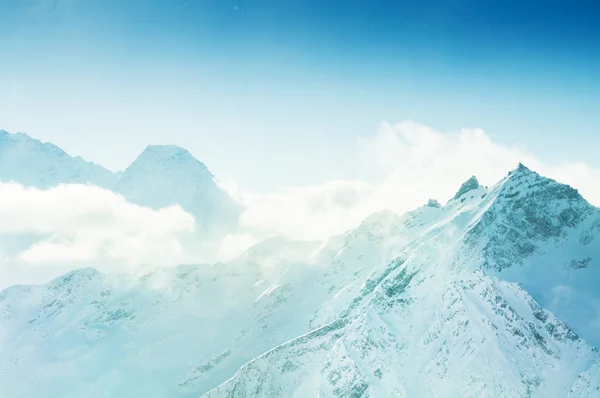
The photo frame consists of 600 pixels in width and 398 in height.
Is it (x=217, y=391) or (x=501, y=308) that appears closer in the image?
Result: (x=501, y=308)

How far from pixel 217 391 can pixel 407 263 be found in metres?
83.3

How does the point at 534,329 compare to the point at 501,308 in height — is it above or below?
below

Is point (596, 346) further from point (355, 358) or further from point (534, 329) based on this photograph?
point (355, 358)

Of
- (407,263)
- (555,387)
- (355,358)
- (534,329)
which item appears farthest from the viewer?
(407,263)

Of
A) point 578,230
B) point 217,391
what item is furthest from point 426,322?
point 217,391

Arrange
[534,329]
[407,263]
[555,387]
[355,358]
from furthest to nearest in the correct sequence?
[407,263] < [355,358] < [534,329] < [555,387]

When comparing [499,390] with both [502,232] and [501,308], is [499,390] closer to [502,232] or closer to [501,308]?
[501,308]

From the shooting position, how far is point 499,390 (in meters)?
125

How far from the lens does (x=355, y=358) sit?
5866 inches

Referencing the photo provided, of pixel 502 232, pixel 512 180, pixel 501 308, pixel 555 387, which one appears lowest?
pixel 555 387

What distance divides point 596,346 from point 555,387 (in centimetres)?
1631

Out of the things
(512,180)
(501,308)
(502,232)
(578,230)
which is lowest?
(501,308)

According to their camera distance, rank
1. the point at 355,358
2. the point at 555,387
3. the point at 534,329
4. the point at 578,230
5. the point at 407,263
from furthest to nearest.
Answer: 1. the point at 407,263
2. the point at 578,230
3. the point at 355,358
4. the point at 534,329
5. the point at 555,387

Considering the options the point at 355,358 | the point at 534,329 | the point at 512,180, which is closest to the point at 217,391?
the point at 355,358
